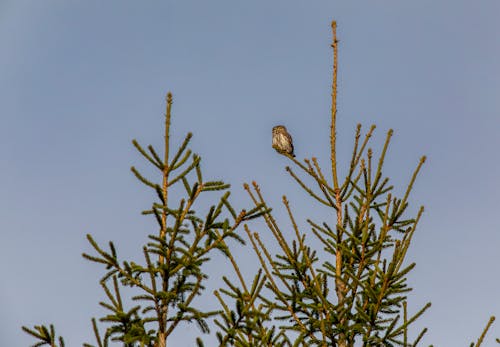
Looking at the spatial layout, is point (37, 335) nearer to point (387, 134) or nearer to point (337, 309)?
point (337, 309)

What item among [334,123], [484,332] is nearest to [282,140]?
[334,123]

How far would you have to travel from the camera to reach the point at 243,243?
20.6ft

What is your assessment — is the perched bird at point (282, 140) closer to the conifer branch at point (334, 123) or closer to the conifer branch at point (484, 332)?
the conifer branch at point (334, 123)

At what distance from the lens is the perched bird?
12445 mm

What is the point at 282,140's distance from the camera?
12586 millimetres

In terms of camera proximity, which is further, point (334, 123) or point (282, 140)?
point (282, 140)

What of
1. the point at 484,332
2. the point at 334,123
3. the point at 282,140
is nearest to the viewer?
the point at 484,332

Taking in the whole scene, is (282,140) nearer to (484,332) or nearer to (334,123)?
(334,123)

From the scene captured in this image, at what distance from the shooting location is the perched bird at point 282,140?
40.8ft

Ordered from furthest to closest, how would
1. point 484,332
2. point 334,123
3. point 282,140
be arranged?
point 282,140 < point 334,123 < point 484,332

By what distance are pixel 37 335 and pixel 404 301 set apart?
363 centimetres

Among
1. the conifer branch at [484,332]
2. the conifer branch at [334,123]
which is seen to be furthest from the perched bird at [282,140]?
the conifer branch at [484,332]

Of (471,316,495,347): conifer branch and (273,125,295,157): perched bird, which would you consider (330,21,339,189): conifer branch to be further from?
(273,125,295,157): perched bird

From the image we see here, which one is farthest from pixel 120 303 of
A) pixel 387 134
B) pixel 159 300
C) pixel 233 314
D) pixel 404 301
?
pixel 387 134
